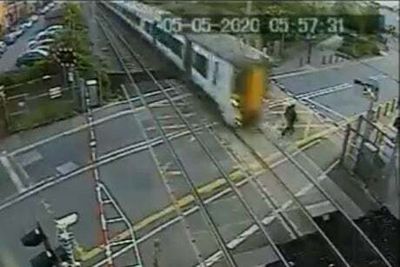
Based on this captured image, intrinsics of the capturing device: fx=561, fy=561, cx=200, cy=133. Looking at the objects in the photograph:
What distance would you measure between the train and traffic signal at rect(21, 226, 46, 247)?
87cm

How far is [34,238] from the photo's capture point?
2158 millimetres

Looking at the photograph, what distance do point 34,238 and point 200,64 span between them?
0.99 meters

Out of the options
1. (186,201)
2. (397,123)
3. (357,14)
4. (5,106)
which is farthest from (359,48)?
(5,106)

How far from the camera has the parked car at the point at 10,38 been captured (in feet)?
6.99

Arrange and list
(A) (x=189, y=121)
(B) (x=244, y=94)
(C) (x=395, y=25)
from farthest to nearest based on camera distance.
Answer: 1. (A) (x=189, y=121)
2. (B) (x=244, y=94)
3. (C) (x=395, y=25)

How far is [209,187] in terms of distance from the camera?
2.60m

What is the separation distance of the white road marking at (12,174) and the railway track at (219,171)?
627 mm

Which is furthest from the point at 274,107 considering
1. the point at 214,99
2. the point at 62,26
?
the point at 62,26

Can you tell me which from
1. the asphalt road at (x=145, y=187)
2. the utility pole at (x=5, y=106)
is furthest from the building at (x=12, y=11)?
the asphalt road at (x=145, y=187)

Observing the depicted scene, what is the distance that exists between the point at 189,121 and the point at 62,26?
76 centimetres

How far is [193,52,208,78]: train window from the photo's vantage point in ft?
7.88

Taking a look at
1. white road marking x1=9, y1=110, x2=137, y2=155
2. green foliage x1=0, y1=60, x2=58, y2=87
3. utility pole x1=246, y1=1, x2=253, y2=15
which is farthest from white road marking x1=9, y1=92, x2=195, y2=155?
utility pole x1=246, y1=1, x2=253, y2=15

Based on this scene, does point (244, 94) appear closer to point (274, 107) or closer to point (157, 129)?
point (274, 107)

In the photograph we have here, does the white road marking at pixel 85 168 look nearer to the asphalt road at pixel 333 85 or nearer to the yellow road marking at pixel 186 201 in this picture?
the yellow road marking at pixel 186 201
